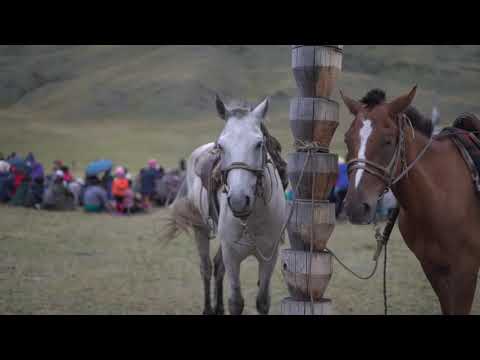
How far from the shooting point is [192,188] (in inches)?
246

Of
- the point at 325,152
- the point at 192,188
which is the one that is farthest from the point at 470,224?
the point at 192,188

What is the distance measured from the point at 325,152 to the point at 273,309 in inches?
140

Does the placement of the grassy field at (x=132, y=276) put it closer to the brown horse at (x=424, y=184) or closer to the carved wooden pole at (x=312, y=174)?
the brown horse at (x=424, y=184)

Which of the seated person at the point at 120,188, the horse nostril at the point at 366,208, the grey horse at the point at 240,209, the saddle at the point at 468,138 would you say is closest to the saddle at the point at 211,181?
the grey horse at the point at 240,209

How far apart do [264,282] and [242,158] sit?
5.40 ft

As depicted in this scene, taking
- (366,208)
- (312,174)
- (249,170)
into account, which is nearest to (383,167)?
(366,208)

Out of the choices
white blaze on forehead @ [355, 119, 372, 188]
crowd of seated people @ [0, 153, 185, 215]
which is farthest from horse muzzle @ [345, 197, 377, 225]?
crowd of seated people @ [0, 153, 185, 215]

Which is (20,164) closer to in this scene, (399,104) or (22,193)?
(22,193)

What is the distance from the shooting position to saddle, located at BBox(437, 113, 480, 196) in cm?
337

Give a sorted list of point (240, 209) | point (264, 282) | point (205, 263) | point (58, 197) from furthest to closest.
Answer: point (58, 197), point (205, 263), point (264, 282), point (240, 209)

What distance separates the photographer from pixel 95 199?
50.8 ft

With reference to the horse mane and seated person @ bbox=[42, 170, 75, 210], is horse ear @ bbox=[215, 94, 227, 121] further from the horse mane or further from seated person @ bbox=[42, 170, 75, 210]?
seated person @ bbox=[42, 170, 75, 210]
